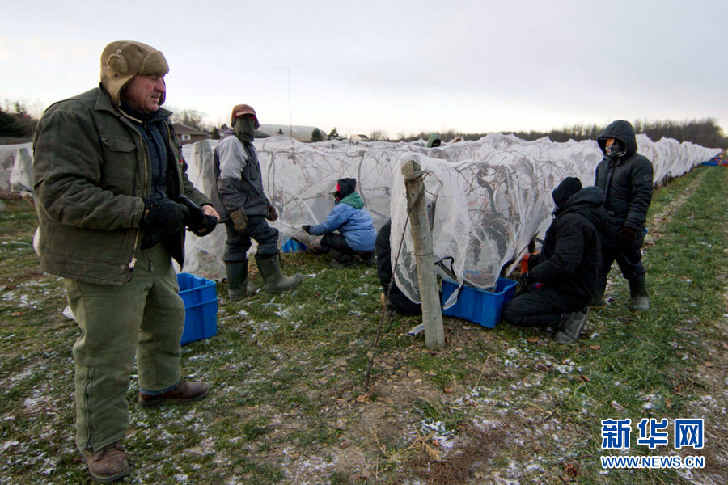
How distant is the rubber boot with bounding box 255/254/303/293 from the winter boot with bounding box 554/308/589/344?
9.60 ft

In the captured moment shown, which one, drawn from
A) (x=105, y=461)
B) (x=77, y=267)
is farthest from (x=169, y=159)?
(x=105, y=461)

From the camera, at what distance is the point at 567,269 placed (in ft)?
11.7

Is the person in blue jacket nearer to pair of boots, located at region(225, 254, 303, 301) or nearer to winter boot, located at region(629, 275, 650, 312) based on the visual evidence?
pair of boots, located at region(225, 254, 303, 301)

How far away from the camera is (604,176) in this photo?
4.37 metres

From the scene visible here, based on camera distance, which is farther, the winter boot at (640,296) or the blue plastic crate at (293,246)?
the blue plastic crate at (293,246)

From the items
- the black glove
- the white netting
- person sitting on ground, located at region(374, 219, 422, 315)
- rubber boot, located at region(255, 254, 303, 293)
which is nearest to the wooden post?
the white netting

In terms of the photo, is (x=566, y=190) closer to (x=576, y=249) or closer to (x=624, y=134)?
(x=576, y=249)

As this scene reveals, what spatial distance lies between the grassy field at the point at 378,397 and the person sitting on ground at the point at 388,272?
0.22 m

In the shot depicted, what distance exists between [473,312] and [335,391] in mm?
1720

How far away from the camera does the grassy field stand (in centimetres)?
226

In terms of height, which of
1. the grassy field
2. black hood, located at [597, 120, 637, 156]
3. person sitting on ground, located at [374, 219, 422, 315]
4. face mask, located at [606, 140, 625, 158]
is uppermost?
black hood, located at [597, 120, 637, 156]

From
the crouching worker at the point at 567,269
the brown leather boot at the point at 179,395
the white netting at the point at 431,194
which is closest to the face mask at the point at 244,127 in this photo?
the white netting at the point at 431,194

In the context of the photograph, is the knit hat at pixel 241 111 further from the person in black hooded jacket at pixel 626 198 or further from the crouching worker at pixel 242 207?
the person in black hooded jacket at pixel 626 198

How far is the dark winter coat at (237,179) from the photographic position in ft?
14.1
